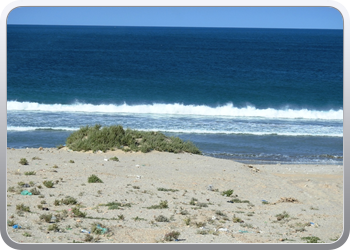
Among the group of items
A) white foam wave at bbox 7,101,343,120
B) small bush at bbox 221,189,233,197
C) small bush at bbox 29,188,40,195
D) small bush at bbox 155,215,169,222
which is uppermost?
white foam wave at bbox 7,101,343,120

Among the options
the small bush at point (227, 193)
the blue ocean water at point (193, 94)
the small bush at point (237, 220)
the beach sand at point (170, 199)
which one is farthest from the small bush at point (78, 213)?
the small bush at point (227, 193)

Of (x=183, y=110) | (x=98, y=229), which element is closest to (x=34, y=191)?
(x=98, y=229)

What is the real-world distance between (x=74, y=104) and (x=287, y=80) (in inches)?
796

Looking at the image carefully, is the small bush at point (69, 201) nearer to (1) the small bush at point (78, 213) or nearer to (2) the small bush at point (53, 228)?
(1) the small bush at point (78, 213)

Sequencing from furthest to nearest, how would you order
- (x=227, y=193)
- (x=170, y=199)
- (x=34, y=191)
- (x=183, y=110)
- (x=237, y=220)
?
(x=183, y=110), (x=227, y=193), (x=170, y=199), (x=34, y=191), (x=237, y=220)

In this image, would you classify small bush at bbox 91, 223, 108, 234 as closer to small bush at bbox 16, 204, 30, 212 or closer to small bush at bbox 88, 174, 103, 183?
small bush at bbox 16, 204, 30, 212

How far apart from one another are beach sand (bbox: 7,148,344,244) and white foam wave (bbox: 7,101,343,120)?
45.2 feet

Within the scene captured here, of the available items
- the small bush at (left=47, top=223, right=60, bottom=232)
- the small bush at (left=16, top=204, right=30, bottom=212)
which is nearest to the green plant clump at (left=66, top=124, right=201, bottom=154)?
the small bush at (left=16, top=204, right=30, bottom=212)

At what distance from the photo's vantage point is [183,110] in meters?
31.5

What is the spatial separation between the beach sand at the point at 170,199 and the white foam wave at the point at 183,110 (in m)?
13.8

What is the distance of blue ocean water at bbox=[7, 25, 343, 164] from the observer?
20.7m

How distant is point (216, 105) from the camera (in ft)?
110

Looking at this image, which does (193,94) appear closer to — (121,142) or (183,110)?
(183,110)

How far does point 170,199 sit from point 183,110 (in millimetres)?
21583
